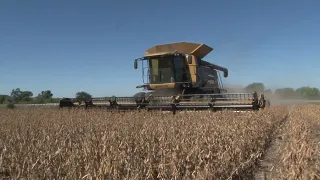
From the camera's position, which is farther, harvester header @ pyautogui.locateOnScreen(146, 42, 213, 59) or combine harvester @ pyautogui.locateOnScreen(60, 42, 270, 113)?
harvester header @ pyautogui.locateOnScreen(146, 42, 213, 59)

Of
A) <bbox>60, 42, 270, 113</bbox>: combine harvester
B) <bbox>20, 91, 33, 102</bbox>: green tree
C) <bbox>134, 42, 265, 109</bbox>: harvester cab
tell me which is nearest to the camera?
<bbox>60, 42, 270, 113</bbox>: combine harvester

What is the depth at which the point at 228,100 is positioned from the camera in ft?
29.6

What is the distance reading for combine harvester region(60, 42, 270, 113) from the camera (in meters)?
9.24

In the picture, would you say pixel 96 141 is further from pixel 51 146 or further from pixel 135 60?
pixel 135 60

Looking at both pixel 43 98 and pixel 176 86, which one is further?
pixel 43 98

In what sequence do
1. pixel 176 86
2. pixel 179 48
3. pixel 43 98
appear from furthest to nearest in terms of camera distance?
pixel 43 98 → pixel 179 48 → pixel 176 86

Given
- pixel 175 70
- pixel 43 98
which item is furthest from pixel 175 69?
pixel 43 98

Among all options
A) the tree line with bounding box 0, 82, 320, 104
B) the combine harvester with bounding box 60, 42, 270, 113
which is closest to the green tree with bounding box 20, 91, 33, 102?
the tree line with bounding box 0, 82, 320, 104

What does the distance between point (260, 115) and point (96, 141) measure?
4.49 m

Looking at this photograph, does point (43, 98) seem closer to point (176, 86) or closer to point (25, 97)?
point (25, 97)

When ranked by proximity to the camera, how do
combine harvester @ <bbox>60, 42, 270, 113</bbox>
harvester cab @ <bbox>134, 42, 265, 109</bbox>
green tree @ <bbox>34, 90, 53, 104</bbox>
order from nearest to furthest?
combine harvester @ <bbox>60, 42, 270, 113</bbox>, harvester cab @ <bbox>134, 42, 265, 109</bbox>, green tree @ <bbox>34, 90, 53, 104</bbox>

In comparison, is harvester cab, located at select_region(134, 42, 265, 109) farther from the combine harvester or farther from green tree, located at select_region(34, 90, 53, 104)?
green tree, located at select_region(34, 90, 53, 104)

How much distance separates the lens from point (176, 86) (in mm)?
12008

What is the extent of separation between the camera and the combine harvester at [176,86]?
924 centimetres
